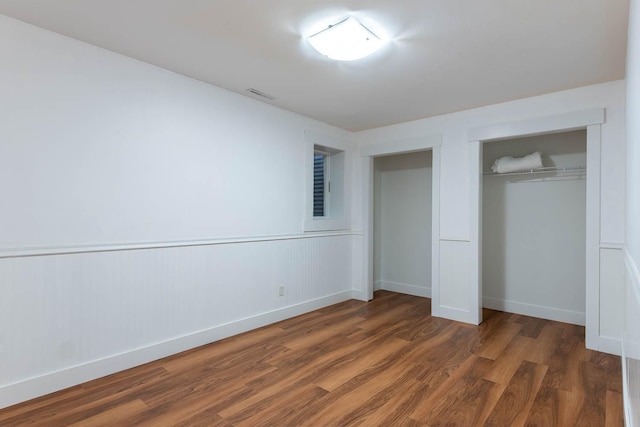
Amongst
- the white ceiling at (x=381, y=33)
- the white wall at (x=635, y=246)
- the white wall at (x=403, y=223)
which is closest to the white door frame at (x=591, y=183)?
the white ceiling at (x=381, y=33)

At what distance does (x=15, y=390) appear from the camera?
2.02m

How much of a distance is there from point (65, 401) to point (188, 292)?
1058mm

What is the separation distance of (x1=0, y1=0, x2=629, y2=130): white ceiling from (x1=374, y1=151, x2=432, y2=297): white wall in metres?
1.75

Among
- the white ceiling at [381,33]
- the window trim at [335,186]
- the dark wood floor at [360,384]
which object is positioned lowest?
the dark wood floor at [360,384]

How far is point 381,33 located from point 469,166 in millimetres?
2081

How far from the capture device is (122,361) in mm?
2473

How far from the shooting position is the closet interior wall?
144 inches

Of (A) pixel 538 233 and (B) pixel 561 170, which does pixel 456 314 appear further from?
(B) pixel 561 170

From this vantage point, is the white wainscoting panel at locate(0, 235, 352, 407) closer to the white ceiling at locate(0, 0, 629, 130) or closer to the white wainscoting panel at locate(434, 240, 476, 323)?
the white ceiling at locate(0, 0, 629, 130)

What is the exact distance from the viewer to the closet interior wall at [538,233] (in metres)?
3.66

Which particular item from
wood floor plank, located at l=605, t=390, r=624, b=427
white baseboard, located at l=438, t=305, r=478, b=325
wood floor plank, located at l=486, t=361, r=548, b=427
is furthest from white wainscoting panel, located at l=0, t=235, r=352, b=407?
wood floor plank, located at l=605, t=390, r=624, b=427

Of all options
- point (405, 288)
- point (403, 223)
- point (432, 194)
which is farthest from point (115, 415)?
point (403, 223)

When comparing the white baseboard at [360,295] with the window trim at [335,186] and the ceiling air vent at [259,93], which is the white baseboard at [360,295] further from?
the ceiling air vent at [259,93]

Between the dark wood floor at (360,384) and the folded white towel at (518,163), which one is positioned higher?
the folded white towel at (518,163)
